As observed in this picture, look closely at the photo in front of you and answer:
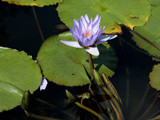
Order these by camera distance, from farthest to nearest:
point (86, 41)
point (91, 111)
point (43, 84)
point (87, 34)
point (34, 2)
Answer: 1. point (34, 2)
2. point (43, 84)
3. point (91, 111)
4. point (87, 34)
5. point (86, 41)

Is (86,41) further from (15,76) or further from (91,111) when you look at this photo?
(15,76)

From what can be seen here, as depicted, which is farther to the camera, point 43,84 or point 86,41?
point 43,84

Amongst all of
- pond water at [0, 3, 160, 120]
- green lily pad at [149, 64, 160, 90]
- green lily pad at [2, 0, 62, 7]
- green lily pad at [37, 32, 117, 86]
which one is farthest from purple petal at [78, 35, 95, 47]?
green lily pad at [2, 0, 62, 7]

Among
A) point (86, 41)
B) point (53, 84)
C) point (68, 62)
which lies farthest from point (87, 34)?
point (53, 84)

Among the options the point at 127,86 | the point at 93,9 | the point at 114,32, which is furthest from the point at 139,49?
the point at 93,9

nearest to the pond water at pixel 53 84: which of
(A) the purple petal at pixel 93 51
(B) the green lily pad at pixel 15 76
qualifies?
(B) the green lily pad at pixel 15 76

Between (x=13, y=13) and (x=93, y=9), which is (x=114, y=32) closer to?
(x=93, y=9)
